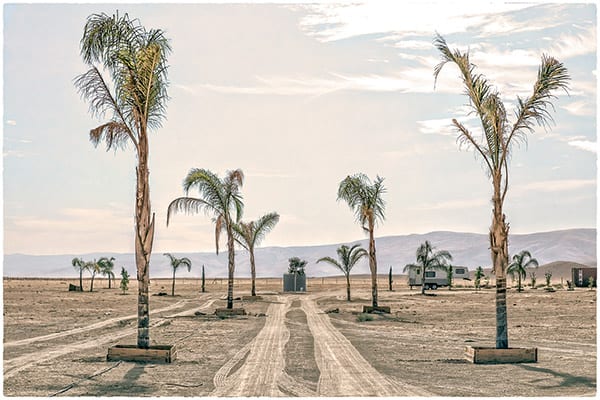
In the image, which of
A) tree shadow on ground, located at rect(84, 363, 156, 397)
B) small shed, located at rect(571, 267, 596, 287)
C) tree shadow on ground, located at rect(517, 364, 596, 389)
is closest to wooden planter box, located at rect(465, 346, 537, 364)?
tree shadow on ground, located at rect(517, 364, 596, 389)

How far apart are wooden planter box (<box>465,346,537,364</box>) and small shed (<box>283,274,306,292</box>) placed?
6025cm

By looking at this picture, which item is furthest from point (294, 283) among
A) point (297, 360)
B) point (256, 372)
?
point (256, 372)

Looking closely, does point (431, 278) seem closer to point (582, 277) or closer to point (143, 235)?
point (582, 277)

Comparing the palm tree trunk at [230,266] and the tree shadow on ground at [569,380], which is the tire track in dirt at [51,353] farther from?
the palm tree trunk at [230,266]

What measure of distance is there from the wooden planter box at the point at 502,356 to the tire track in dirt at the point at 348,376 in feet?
8.27

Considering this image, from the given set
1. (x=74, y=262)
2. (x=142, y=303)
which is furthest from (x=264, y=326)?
(x=74, y=262)

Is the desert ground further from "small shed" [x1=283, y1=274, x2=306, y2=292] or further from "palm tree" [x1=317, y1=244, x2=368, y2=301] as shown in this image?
"small shed" [x1=283, y1=274, x2=306, y2=292]

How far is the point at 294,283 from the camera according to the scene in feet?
252

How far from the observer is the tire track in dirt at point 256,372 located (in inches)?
500

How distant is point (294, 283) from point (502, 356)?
6080 cm

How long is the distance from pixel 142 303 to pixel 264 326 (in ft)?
38.5

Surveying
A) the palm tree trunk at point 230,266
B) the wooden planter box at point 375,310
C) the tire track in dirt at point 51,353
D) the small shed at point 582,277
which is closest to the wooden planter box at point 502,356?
the tire track in dirt at point 51,353

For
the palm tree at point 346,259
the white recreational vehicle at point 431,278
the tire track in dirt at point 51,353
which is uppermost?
the palm tree at point 346,259

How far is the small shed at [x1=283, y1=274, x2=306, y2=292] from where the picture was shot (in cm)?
7656
